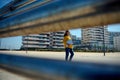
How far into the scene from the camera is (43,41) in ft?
273

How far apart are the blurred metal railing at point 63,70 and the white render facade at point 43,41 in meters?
73.1

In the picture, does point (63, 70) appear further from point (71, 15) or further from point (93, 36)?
point (93, 36)

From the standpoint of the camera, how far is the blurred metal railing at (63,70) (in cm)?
44

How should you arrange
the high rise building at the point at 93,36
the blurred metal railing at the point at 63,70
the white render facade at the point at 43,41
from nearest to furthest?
the blurred metal railing at the point at 63,70
the white render facade at the point at 43,41
the high rise building at the point at 93,36

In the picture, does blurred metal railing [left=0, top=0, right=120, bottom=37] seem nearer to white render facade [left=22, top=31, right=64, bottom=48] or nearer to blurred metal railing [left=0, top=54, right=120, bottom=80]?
blurred metal railing [left=0, top=54, right=120, bottom=80]

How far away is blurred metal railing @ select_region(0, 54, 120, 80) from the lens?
44 centimetres

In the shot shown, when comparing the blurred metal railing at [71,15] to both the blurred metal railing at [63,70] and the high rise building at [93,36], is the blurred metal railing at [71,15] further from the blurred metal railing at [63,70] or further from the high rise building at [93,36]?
the high rise building at [93,36]

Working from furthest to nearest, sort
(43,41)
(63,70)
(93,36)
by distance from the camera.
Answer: (93,36)
(43,41)
(63,70)

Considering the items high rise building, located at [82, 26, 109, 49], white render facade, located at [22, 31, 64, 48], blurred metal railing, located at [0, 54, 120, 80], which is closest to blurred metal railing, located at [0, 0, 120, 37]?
blurred metal railing, located at [0, 54, 120, 80]

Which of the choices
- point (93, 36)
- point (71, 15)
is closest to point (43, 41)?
point (93, 36)

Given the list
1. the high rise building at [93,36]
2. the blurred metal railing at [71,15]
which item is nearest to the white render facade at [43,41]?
the high rise building at [93,36]

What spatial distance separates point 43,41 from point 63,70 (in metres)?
83.0

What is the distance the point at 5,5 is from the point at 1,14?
10cm

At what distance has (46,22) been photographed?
2.67 ft
